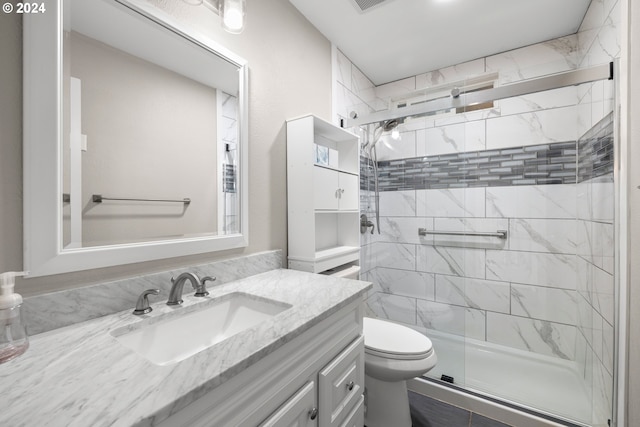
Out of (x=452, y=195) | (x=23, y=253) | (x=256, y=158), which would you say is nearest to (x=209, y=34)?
(x=256, y=158)

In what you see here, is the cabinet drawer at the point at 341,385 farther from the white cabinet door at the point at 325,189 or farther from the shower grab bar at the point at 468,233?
the shower grab bar at the point at 468,233

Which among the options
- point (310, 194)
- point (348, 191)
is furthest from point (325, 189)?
point (348, 191)

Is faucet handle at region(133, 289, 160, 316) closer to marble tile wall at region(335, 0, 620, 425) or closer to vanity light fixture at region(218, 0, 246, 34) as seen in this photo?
vanity light fixture at region(218, 0, 246, 34)

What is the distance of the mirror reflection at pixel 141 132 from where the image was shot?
855 mm

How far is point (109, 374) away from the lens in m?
0.57

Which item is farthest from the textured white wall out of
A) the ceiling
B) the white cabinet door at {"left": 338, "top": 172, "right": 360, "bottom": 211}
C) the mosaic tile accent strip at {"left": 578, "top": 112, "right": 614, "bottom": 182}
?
the mosaic tile accent strip at {"left": 578, "top": 112, "right": 614, "bottom": 182}

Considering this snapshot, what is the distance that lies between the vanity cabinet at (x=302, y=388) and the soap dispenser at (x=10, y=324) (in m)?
0.43

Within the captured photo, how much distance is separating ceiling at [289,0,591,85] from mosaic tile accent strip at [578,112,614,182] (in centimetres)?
85

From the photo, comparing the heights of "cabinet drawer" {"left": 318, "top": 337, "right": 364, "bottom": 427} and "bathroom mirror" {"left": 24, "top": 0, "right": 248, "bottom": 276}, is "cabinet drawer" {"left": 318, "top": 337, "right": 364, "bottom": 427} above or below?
below

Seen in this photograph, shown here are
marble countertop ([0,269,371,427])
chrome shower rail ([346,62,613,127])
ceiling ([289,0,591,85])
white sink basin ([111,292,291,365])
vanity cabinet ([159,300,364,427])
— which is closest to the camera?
marble countertop ([0,269,371,427])

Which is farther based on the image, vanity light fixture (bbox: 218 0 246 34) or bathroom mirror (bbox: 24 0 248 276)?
vanity light fixture (bbox: 218 0 246 34)

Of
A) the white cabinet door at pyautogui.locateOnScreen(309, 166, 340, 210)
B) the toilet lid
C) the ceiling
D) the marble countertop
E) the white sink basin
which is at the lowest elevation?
the toilet lid

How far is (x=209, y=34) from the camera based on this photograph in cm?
125

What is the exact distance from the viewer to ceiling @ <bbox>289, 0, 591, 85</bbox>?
177 centimetres
